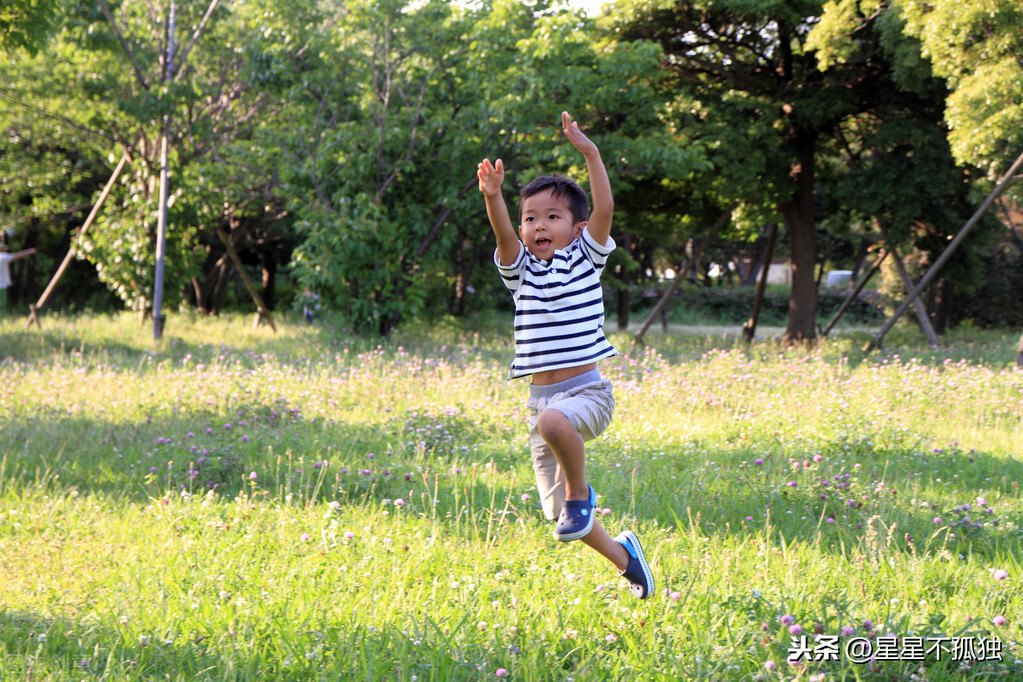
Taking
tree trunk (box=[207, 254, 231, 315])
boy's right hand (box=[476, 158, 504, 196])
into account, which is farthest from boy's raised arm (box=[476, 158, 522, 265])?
tree trunk (box=[207, 254, 231, 315])

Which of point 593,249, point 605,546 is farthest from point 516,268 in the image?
point 605,546

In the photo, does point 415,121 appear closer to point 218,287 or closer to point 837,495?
point 837,495

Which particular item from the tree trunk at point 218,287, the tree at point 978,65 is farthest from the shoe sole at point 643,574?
the tree trunk at point 218,287

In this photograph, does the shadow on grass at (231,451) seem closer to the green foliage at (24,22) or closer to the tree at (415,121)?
the green foliage at (24,22)

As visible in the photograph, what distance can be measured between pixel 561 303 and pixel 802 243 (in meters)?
15.4

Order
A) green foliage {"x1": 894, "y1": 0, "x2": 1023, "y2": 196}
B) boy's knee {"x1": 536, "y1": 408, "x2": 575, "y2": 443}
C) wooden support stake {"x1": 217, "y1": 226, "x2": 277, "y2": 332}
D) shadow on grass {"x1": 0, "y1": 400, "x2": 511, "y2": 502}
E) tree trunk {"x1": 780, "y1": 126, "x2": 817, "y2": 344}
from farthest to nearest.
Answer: tree trunk {"x1": 780, "y1": 126, "x2": 817, "y2": 344} → wooden support stake {"x1": 217, "y1": 226, "x2": 277, "y2": 332} → green foliage {"x1": 894, "y1": 0, "x2": 1023, "y2": 196} → shadow on grass {"x1": 0, "y1": 400, "x2": 511, "y2": 502} → boy's knee {"x1": 536, "y1": 408, "x2": 575, "y2": 443}

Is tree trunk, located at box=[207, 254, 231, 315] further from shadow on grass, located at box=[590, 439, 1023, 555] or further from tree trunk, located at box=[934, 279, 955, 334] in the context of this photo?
shadow on grass, located at box=[590, 439, 1023, 555]

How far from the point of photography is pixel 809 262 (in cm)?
1752

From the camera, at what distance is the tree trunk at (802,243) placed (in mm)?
17125

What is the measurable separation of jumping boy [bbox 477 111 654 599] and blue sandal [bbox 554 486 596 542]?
0.13 meters

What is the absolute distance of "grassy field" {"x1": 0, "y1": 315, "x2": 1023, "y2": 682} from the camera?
2.95 meters

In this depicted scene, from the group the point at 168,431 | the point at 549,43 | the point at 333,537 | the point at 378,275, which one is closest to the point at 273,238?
the point at 378,275

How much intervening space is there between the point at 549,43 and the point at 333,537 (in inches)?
438

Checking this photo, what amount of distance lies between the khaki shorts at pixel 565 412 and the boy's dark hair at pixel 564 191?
0.70 m
